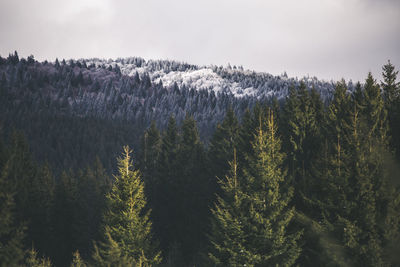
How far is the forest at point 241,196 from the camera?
16766 millimetres

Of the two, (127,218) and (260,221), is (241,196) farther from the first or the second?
(127,218)

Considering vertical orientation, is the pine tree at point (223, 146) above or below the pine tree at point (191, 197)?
above

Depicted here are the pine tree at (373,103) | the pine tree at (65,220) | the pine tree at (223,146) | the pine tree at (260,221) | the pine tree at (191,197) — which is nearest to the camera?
the pine tree at (260,221)

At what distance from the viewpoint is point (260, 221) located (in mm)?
20078

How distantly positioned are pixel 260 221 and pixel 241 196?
1.92m

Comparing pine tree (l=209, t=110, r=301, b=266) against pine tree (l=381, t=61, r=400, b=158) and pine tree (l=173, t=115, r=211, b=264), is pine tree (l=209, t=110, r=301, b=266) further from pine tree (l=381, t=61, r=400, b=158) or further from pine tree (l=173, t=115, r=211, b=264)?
pine tree (l=173, t=115, r=211, b=264)

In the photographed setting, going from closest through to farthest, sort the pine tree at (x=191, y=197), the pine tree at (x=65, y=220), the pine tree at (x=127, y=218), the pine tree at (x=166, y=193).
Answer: the pine tree at (x=127, y=218) → the pine tree at (x=191, y=197) → the pine tree at (x=166, y=193) → the pine tree at (x=65, y=220)

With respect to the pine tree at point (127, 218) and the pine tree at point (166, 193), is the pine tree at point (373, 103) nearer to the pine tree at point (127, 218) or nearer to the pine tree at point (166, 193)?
the pine tree at point (127, 218)

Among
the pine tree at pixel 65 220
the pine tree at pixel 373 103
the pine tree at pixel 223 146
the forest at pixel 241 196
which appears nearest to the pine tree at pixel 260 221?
the forest at pixel 241 196

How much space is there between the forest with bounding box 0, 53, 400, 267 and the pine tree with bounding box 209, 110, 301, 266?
0.25ft

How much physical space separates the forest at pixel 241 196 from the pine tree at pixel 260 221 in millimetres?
76

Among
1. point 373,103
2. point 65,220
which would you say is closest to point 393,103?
point 373,103

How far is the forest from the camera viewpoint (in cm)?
1677

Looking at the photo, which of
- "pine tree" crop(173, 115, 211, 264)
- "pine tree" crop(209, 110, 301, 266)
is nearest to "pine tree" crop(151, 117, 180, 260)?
A: "pine tree" crop(173, 115, 211, 264)
